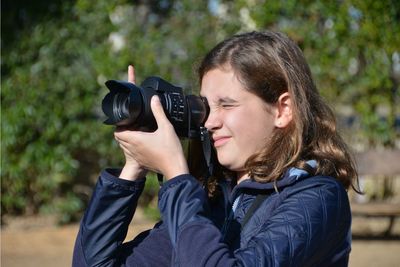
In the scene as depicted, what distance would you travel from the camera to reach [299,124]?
208cm

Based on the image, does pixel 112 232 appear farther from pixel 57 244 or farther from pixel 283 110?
pixel 57 244

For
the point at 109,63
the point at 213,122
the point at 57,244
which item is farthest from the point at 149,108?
the point at 109,63

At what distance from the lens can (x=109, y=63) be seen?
724 cm

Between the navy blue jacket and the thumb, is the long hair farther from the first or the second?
the thumb

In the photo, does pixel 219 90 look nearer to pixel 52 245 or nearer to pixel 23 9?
pixel 52 245

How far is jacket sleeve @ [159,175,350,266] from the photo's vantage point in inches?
68.2

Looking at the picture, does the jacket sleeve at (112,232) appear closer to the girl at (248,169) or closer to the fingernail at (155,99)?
the girl at (248,169)

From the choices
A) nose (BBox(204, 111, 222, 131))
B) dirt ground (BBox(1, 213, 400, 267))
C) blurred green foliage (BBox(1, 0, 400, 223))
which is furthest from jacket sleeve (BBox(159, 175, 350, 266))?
blurred green foliage (BBox(1, 0, 400, 223))

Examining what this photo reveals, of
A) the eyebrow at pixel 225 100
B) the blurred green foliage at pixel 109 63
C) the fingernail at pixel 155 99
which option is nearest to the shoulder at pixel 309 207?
the eyebrow at pixel 225 100

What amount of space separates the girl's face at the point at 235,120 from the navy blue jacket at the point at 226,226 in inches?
3.7

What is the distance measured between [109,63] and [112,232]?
5.28 meters

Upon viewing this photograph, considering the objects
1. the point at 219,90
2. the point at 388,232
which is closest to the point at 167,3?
the point at 388,232

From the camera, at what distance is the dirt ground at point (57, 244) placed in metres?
6.27

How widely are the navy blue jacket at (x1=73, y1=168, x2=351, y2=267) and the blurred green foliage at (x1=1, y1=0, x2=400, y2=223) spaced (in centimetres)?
503
